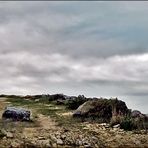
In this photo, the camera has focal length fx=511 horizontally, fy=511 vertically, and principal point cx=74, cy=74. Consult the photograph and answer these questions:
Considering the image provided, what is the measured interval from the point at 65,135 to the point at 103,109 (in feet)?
27.0

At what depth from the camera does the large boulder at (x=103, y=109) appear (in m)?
31.2

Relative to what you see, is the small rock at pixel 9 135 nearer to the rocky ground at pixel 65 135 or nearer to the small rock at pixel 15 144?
the rocky ground at pixel 65 135

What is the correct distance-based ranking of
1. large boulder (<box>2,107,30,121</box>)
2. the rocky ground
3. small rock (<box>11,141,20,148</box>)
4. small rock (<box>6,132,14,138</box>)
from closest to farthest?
1. small rock (<box>11,141,20,148</box>)
2. the rocky ground
3. small rock (<box>6,132,14,138</box>)
4. large boulder (<box>2,107,30,121</box>)

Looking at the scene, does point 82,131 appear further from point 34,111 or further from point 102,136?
point 34,111

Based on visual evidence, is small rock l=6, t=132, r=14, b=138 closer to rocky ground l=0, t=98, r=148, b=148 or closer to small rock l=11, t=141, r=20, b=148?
rocky ground l=0, t=98, r=148, b=148

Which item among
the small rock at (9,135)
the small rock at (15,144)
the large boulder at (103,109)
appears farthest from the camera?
the large boulder at (103,109)

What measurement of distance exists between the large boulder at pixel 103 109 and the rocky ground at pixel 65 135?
2374 mm

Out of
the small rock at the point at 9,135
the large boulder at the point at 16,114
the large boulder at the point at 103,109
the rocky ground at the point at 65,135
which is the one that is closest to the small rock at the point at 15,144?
the rocky ground at the point at 65,135

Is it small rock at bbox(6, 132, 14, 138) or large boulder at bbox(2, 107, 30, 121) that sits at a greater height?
large boulder at bbox(2, 107, 30, 121)

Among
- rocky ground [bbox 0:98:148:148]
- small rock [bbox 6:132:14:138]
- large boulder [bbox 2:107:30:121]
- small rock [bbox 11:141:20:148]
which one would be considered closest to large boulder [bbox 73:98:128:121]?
rocky ground [bbox 0:98:148:148]

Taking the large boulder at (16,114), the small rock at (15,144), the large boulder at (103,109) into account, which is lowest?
the small rock at (15,144)

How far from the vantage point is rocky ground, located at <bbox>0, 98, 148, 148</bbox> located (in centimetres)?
2300

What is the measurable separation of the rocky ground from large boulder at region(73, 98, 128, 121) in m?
2.37

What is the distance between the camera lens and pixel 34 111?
35.0 m
